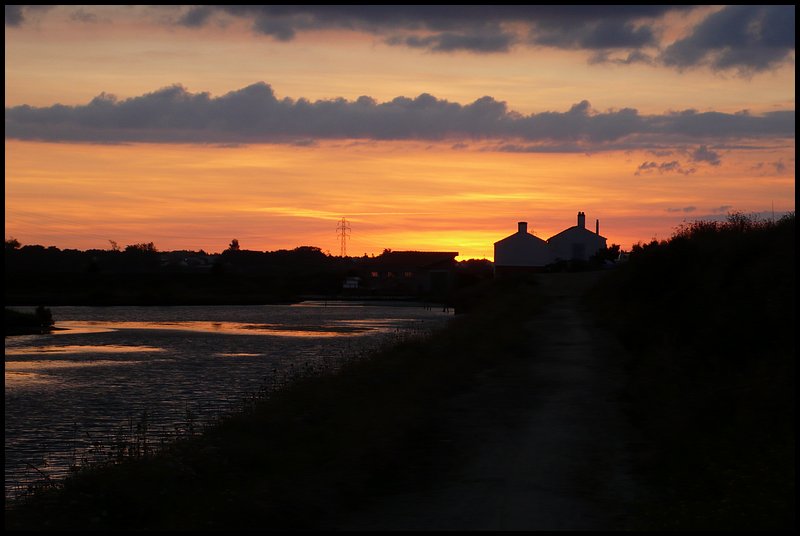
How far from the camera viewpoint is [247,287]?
138 metres

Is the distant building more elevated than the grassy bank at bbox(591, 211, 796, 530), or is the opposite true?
the distant building

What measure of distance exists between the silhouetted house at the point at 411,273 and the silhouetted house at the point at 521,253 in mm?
37686

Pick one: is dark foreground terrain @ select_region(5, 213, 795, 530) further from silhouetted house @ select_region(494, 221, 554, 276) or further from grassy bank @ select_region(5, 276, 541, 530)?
silhouetted house @ select_region(494, 221, 554, 276)

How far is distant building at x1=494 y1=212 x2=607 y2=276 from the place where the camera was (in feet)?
289

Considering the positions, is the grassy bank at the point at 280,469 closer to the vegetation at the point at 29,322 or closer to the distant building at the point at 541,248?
the vegetation at the point at 29,322

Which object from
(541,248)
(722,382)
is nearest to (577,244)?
(541,248)

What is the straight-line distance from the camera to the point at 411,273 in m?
160

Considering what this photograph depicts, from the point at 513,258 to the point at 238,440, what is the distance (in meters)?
80.0

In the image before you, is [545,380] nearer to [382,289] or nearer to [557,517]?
[557,517]

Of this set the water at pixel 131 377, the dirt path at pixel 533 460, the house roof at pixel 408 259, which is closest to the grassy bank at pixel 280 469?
the dirt path at pixel 533 460

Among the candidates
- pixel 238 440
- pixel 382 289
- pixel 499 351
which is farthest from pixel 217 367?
pixel 382 289

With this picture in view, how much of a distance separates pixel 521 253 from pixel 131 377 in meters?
62.1

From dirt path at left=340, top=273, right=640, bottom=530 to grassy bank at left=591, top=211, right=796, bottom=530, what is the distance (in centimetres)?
55

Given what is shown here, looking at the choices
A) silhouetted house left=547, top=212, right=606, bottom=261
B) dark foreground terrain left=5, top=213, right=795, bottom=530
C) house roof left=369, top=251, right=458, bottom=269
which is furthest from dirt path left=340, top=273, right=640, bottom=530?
house roof left=369, top=251, right=458, bottom=269
